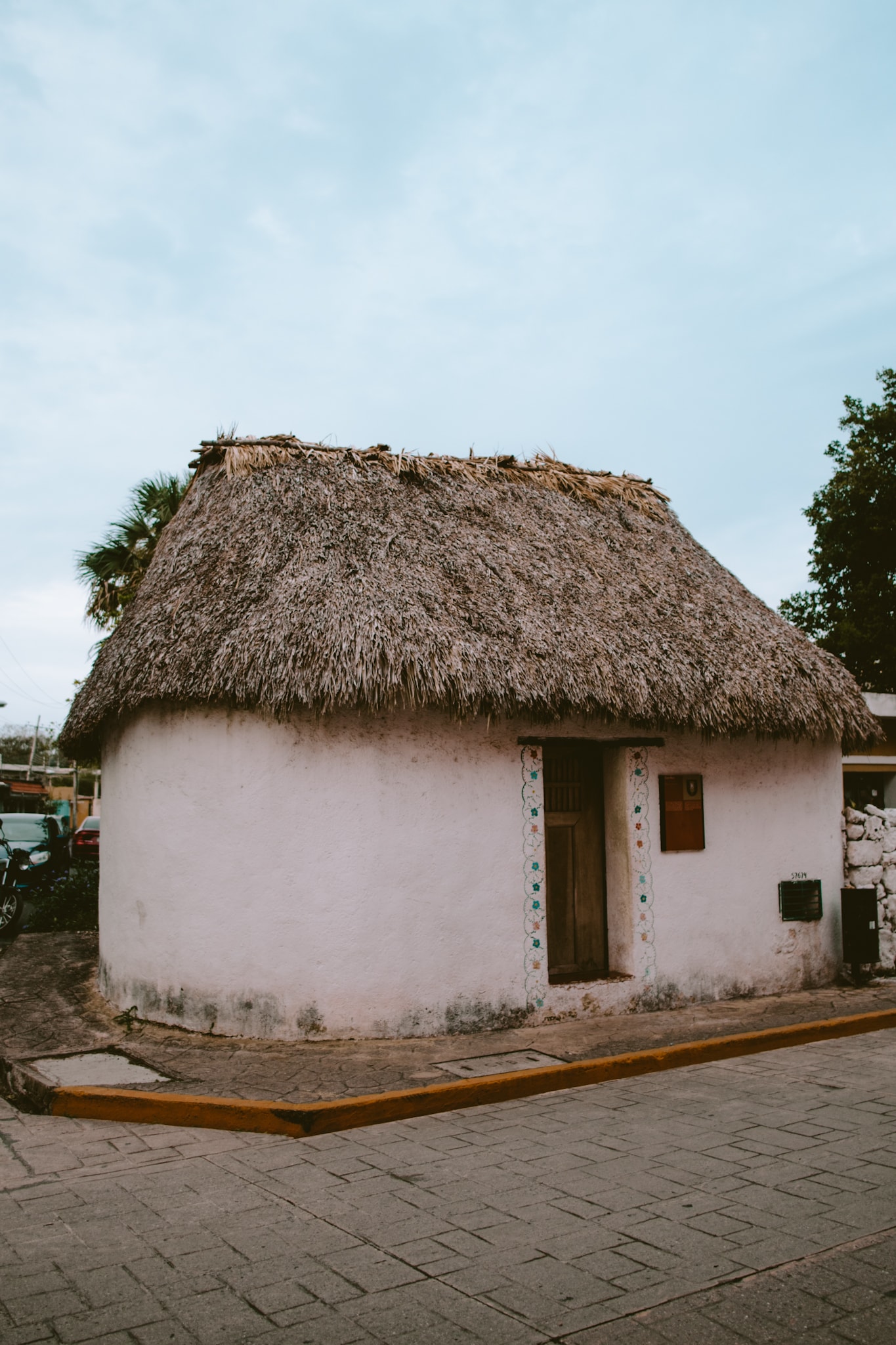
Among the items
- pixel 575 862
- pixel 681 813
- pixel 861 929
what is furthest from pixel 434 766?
pixel 861 929

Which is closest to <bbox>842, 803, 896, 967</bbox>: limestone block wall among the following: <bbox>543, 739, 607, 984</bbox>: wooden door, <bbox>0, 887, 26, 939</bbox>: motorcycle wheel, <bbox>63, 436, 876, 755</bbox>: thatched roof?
<bbox>63, 436, 876, 755</bbox>: thatched roof

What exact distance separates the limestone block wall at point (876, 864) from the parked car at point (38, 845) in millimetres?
12986

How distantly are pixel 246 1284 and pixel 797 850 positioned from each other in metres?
7.15

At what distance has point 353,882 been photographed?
733 cm

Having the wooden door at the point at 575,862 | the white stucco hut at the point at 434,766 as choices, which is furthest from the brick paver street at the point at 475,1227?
the wooden door at the point at 575,862

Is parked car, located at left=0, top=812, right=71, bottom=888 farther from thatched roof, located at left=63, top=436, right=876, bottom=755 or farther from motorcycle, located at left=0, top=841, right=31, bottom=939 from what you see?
thatched roof, located at left=63, top=436, right=876, bottom=755

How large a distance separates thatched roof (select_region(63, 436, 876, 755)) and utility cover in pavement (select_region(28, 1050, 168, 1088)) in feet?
8.57

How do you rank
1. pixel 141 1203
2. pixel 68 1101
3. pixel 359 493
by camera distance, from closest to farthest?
pixel 141 1203, pixel 68 1101, pixel 359 493

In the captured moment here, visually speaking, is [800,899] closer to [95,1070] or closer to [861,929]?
[861,929]

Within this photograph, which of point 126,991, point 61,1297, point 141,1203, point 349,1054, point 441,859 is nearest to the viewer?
point 61,1297

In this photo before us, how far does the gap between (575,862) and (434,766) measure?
1.88 meters

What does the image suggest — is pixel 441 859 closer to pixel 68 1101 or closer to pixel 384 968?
pixel 384 968

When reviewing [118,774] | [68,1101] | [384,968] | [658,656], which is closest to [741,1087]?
[384,968]

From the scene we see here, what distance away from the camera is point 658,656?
328 inches
